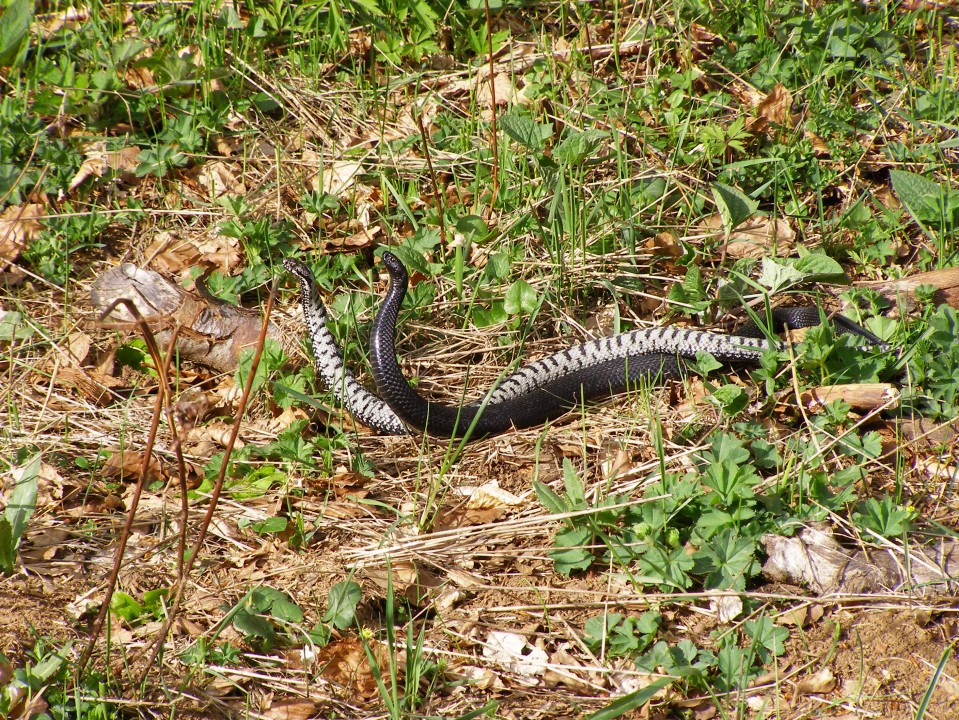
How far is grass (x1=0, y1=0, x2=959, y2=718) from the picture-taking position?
3.22 m

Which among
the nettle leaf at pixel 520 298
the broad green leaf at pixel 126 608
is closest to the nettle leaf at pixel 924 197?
the nettle leaf at pixel 520 298

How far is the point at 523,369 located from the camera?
15.9 ft

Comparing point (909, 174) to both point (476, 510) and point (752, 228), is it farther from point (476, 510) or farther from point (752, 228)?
point (476, 510)

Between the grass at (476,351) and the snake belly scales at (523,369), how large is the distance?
0.14 metres

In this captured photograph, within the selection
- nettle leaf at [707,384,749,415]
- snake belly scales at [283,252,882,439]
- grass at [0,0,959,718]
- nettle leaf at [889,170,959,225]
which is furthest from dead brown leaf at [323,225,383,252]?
nettle leaf at [889,170,959,225]

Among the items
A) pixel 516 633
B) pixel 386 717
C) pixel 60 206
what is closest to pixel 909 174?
pixel 516 633

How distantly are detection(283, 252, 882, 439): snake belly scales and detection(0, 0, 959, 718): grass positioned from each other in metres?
0.14

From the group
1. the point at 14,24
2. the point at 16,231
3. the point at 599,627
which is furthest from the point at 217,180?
the point at 599,627

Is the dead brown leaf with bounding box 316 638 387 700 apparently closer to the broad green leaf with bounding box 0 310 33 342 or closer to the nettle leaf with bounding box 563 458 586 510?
the nettle leaf with bounding box 563 458 586 510

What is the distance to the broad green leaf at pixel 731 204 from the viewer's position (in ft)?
16.5

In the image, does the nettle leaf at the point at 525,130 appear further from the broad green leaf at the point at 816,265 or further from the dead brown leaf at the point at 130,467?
the dead brown leaf at the point at 130,467

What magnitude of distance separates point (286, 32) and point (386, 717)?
563 centimetres

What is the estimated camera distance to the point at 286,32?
675 centimetres

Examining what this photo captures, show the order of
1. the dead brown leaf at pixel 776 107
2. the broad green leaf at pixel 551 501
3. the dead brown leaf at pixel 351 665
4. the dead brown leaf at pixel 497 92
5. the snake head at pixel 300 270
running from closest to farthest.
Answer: the dead brown leaf at pixel 351 665 → the broad green leaf at pixel 551 501 → the snake head at pixel 300 270 → the dead brown leaf at pixel 776 107 → the dead brown leaf at pixel 497 92
